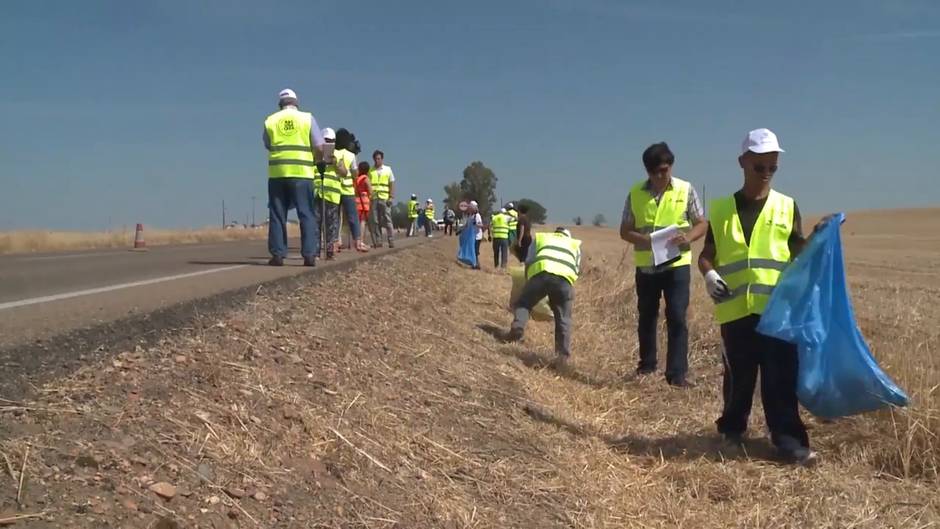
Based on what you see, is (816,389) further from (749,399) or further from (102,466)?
(102,466)

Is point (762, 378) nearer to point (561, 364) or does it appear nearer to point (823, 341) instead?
point (823, 341)

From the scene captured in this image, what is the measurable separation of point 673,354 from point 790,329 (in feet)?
8.00

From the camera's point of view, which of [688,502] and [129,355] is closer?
[129,355]

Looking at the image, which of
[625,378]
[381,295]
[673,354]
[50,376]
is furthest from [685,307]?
[50,376]

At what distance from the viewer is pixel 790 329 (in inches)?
208

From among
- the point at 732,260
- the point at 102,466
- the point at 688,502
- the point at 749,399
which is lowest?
the point at 688,502

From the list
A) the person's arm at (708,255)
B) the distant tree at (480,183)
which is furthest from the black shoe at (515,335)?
the distant tree at (480,183)

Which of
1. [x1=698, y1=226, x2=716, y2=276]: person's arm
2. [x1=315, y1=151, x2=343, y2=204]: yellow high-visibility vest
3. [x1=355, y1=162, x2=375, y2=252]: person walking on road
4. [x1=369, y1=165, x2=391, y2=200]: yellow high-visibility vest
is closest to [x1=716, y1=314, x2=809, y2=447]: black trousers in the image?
[x1=698, y1=226, x2=716, y2=276]: person's arm

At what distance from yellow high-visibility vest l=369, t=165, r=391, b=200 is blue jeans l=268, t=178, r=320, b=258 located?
6.90 meters

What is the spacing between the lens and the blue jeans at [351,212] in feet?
47.5

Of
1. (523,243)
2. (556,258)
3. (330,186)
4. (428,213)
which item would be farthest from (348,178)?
(428,213)

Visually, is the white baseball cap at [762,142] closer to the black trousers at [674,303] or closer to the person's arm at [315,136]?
the black trousers at [674,303]

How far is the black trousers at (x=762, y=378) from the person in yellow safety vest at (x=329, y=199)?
7.52 meters

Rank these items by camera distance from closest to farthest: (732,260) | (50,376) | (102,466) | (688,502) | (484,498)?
1. (102,466)
2. (50,376)
3. (484,498)
4. (688,502)
5. (732,260)
